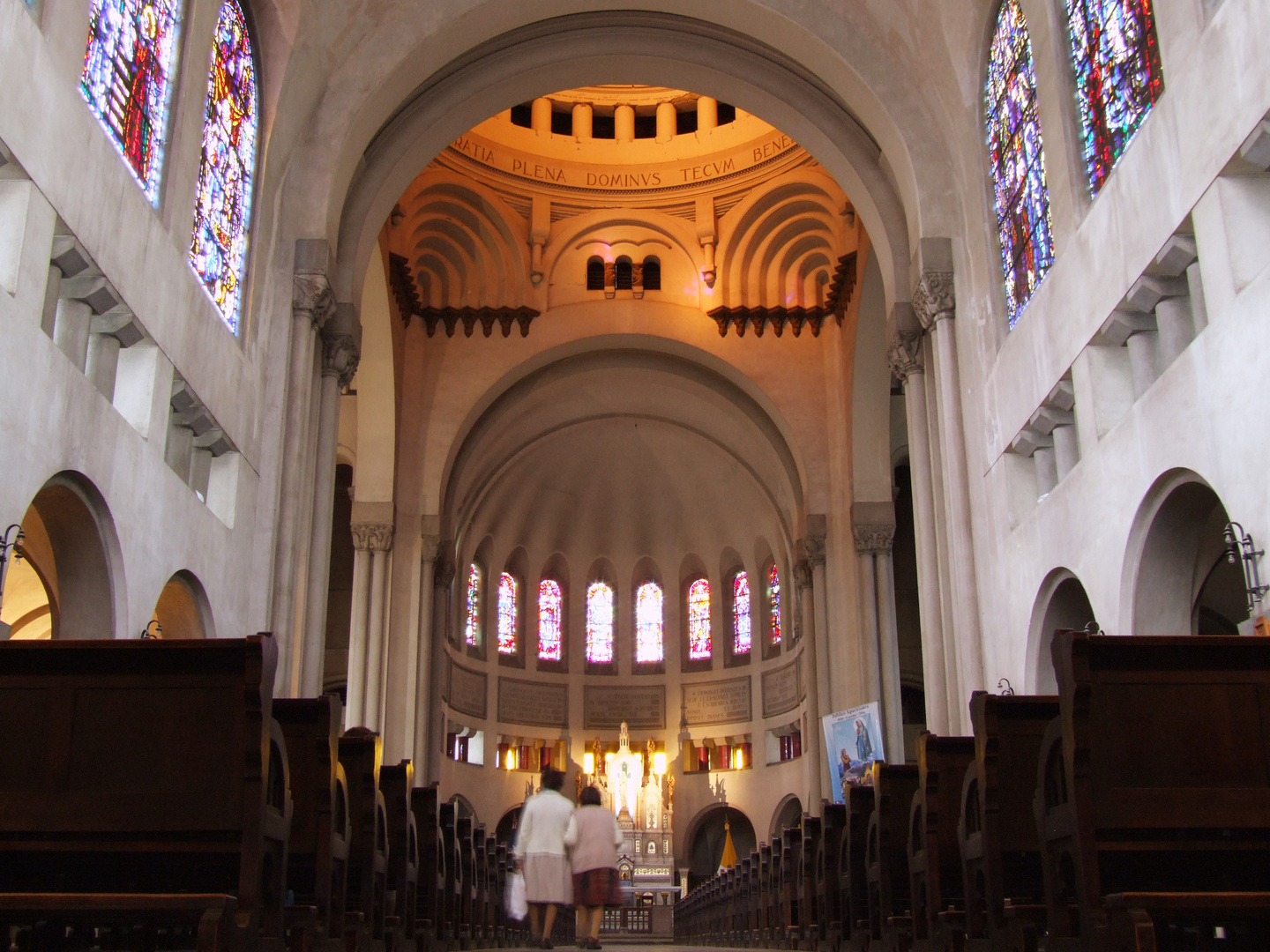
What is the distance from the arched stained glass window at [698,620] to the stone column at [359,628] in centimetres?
1104

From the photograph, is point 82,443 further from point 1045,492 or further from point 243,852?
point 1045,492

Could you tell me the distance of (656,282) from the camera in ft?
77.2

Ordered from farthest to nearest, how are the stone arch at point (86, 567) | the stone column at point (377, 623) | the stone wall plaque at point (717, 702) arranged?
the stone wall plaque at point (717, 702), the stone column at point (377, 623), the stone arch at point (86, 567)

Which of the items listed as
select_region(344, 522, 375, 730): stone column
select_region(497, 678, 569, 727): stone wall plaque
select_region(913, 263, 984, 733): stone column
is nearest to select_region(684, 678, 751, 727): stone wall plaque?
select_region(497, 678, 569, 727): stone wall plaque

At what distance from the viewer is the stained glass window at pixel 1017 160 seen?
10969 mm

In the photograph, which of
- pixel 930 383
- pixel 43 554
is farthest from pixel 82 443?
pixel 930 383

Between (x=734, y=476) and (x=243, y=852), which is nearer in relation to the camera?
(x=243, y=852)

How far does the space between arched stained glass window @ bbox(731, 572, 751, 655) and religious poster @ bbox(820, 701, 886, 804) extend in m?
12.2

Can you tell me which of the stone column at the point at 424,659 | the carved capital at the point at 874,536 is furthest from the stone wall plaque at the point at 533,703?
the carved capital at the point at 874,536

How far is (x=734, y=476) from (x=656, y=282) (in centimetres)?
640

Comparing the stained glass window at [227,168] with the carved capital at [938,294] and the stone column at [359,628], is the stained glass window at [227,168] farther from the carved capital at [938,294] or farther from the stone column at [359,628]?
the stone column at [359,628]

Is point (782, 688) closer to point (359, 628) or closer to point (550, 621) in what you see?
point (550, 621)

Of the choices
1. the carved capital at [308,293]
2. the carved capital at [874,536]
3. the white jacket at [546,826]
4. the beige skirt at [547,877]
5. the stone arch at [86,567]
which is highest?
the carved capital at [308,293]

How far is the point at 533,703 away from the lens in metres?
29.3
